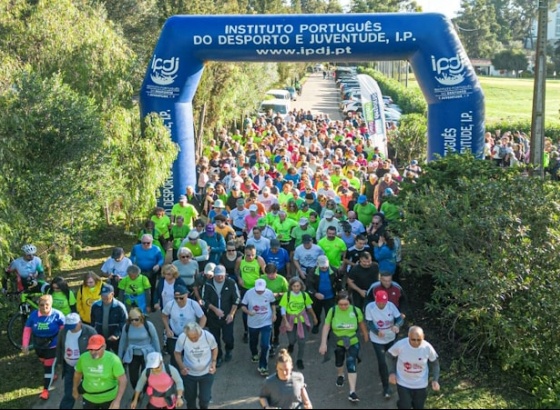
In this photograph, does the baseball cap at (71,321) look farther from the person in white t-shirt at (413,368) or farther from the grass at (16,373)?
the person in white t-shirt at (413,368)

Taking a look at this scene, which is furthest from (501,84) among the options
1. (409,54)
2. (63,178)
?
(63,178)

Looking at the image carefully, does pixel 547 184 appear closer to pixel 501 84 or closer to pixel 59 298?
pixel 59 298

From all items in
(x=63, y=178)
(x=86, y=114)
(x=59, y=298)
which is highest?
(x=86, y=114)

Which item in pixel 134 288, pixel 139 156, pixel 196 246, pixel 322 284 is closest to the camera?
pixel 134 288

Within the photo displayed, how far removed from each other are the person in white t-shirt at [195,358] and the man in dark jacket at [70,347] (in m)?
1.21

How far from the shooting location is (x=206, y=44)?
13.9 metres

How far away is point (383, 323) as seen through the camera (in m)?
8.09

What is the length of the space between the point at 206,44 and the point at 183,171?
10.1 ft

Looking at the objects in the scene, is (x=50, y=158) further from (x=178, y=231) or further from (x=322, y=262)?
(x=322, y=262)

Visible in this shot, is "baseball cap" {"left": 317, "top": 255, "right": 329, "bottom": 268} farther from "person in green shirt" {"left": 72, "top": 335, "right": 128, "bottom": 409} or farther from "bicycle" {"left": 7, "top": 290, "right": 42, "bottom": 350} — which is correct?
"bicycle" {"left": 7, "top": 290, "right": 42, "bottom": 350}

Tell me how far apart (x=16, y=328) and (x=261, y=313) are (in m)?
4.50

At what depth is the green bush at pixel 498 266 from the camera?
8586 mm

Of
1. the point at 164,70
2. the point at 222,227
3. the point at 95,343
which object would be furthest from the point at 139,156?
the point at 95,343

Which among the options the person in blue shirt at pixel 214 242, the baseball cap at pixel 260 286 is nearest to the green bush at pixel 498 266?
the baseball cap at pixel 260 286
